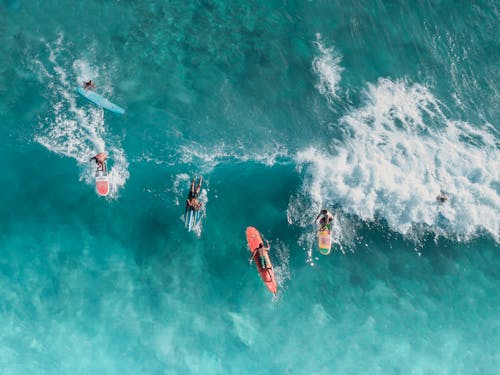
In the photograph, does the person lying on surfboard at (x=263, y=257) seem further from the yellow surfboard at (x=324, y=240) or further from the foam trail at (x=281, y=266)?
the yellow surfboard at (x=324, y=240)

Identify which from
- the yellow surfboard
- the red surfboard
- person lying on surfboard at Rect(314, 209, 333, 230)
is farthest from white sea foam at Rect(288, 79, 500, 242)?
the red surfboard

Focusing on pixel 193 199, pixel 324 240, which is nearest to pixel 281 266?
pixel 324 240

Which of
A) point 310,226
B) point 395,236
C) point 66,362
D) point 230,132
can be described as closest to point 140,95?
point 230,132

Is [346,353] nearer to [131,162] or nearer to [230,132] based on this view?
[230,132]

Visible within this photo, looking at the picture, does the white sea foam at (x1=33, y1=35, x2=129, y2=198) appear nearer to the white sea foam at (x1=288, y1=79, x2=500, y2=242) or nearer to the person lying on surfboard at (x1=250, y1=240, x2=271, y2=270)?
the person lying on surfboard at (x1=250, y1=240, x2=271, y2=270)

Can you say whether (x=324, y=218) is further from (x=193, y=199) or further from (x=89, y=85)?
(x=89, y=85)
